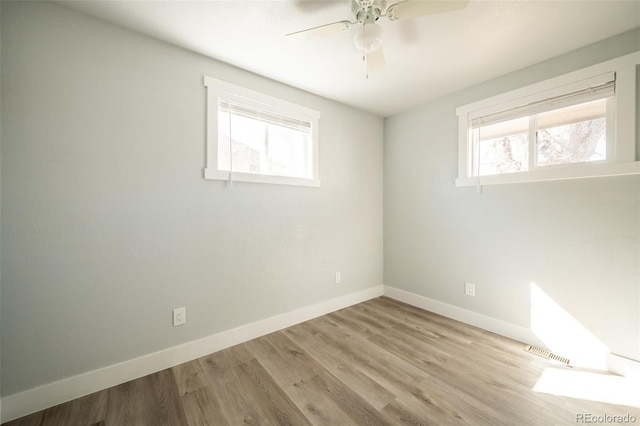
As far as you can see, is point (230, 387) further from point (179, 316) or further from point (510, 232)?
point (510, 232)

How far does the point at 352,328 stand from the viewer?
7.97ft

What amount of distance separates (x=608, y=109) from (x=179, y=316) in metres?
3.76

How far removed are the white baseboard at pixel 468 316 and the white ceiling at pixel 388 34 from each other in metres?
2.44

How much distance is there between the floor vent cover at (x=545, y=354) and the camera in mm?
1909

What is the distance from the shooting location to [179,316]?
6.18 feet

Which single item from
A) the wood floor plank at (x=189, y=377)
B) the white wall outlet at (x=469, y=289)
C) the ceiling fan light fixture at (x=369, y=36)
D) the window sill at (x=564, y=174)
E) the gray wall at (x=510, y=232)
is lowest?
the wood floor plank at (x=189, y=377)

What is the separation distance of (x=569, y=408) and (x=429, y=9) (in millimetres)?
2473

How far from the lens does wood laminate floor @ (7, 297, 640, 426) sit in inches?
54.2

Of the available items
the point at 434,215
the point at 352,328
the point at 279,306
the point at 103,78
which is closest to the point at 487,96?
the point at 434,215

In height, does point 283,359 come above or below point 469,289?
below

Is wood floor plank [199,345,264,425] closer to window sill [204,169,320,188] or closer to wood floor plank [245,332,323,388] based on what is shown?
wood floor plank [245,332,323,388]

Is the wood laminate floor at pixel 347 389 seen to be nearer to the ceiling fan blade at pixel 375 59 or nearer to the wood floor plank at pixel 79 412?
the wood floor plank at pixel 79 412

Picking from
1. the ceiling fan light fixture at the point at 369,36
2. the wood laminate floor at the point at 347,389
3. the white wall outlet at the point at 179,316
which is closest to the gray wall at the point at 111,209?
the white wall outlet at the point at 179,316

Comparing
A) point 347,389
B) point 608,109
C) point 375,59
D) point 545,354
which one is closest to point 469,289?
point 545,354
